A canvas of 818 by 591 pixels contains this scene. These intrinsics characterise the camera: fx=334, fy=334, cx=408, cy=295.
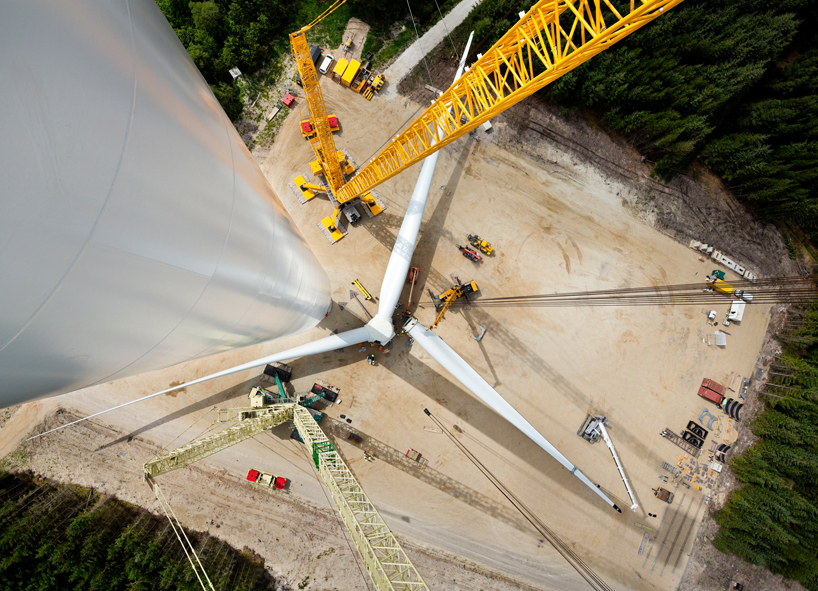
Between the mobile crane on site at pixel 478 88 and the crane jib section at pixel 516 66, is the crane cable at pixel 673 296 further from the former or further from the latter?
the crane jib section at pixel 516 66

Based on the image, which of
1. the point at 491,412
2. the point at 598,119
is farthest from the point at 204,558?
the point at 598,119

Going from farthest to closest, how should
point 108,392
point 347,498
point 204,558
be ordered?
point 108,392
point 204,558
point 347,498

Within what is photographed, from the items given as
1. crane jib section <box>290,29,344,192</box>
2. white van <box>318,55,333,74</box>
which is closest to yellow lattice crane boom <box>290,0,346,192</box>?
crane jib section <box>290,29,344,192</box>

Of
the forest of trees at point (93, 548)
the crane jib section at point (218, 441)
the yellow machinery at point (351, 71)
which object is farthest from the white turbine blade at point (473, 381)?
the yellow machinery at point (351, 71)

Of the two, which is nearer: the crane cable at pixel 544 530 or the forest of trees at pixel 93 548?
the forest of trees at pixel 93 548

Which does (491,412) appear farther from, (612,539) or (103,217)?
(103,217)

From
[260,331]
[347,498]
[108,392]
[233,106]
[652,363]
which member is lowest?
[108,392]
